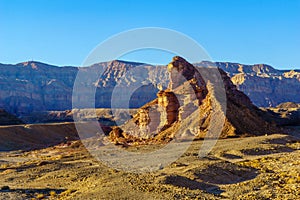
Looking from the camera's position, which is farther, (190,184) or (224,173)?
(224,173)

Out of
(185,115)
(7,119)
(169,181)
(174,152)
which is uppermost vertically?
(185,115)

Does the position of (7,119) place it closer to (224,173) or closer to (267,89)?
(224,173)

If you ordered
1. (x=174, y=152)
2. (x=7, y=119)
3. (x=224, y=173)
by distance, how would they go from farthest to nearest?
(x=7, y=119)
(x=174, y=152)
(x=224, y=173)

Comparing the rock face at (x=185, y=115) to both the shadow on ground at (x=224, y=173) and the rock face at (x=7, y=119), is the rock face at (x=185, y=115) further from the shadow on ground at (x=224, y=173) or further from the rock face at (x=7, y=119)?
the rock face at (x=7, y=119)

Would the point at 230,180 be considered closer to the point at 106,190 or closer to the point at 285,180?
the point at 285,180

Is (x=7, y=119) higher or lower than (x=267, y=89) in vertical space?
lower

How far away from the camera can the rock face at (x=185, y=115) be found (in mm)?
49312

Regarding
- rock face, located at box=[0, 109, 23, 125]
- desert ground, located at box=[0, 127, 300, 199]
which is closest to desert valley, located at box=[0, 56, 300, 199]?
desert ground, located at box=[0, 127, 300, 199]

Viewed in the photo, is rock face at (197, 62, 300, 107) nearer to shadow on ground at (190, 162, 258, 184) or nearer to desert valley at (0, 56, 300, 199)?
desert valley at (0, 56, 300, 199)

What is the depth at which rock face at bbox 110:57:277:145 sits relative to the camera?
49312 millimetres

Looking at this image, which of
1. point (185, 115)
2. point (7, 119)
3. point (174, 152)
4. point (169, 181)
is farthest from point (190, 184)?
point (7, 119)

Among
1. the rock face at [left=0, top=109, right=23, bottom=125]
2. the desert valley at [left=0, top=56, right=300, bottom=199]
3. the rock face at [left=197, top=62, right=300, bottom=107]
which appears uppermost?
the rock face at [left=197, top=62, right=300, bottom=107]

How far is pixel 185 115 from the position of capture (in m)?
52.8

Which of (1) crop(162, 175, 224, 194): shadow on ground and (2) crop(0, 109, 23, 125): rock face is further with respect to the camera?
(2) crop(0, 109, 23, 125): rock face
